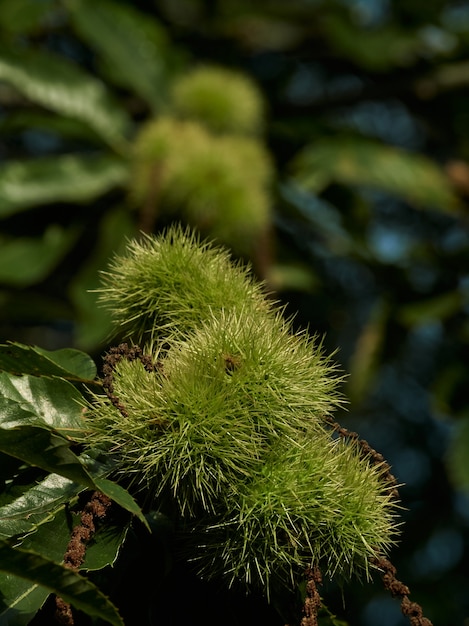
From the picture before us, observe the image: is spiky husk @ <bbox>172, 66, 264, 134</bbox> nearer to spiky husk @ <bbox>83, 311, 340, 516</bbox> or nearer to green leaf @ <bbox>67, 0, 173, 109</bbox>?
green leaf @ <bbox>67, 0, 173, 109</bbox>

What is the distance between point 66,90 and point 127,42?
27 centimetres

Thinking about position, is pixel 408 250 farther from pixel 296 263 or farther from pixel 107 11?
pixel 107 11

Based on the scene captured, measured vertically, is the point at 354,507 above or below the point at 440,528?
above

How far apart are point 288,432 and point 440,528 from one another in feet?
8.97

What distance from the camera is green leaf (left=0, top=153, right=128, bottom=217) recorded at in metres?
2.42

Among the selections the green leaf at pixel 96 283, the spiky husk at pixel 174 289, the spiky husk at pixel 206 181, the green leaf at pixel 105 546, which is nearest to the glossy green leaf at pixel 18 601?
the green leaf at pixel 105 546

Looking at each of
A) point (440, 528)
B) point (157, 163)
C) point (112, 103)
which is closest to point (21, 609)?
point (157, 163)

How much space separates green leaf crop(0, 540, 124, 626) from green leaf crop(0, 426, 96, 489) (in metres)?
0.10

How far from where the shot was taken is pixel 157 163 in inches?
89.7

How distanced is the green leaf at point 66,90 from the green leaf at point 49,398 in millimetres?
1671

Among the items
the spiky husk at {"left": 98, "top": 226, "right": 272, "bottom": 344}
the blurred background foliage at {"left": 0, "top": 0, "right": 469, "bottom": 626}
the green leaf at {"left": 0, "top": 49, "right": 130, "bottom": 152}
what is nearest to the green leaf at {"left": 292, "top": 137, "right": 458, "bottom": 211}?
the blurred background foliage at {"left": 0, "top": 0, "right": 469, "bottom": 626}

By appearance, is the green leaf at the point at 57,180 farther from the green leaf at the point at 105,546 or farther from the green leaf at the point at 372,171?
the green leaf at the point at 105,546

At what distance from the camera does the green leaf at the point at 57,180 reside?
2.42 m

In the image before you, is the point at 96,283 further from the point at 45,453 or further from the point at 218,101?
the point at 45,453
